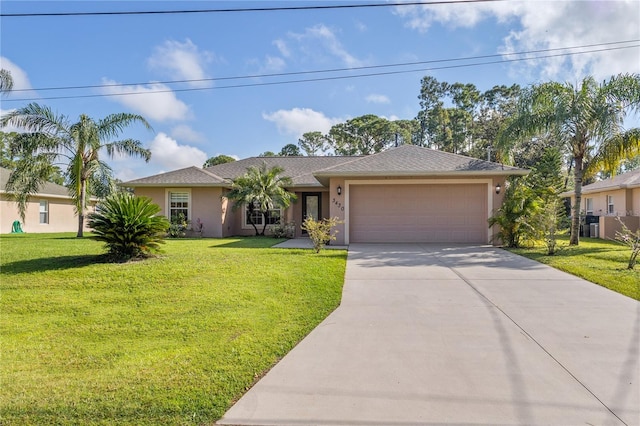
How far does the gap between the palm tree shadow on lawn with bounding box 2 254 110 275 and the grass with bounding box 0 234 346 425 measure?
1.7 inches

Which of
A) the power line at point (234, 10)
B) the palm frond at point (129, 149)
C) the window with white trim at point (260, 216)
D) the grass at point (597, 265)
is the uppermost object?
the power line at point (234, 10)

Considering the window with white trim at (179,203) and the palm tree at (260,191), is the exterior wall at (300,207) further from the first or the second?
the window with white trim at (179,203)

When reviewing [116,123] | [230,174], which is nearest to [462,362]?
[116,123]

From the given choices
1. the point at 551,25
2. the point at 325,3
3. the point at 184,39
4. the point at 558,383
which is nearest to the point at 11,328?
the point at 558,383

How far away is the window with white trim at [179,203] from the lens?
1557cm

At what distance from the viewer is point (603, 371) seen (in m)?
3.25

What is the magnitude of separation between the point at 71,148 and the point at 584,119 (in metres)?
18.8

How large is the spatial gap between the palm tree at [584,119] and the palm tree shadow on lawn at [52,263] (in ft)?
43.6

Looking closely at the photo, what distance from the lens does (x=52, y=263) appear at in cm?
752

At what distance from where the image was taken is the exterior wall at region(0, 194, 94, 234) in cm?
1866

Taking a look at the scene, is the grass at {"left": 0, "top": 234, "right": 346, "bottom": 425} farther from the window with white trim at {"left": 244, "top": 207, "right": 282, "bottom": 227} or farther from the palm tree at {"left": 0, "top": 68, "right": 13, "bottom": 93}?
the palm tree at {"left": 0, "top": 68, "right": 13, "bottom": 93}

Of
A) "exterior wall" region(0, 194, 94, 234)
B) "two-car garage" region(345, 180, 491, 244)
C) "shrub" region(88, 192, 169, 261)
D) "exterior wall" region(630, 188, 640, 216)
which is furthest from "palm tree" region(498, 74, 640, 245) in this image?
"exterior wall" region(0, 194, 94, 234)

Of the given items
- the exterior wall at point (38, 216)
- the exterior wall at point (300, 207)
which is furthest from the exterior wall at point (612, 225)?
the exterior wall at point (38, 216)

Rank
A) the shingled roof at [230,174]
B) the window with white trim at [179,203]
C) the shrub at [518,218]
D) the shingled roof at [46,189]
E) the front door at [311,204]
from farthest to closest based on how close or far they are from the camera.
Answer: the shingled roof at [46,189] < the front door at [311,204] < the window with white trim at [179,203] < the shingled roof at [230,174] < the shrub at [518,218]
